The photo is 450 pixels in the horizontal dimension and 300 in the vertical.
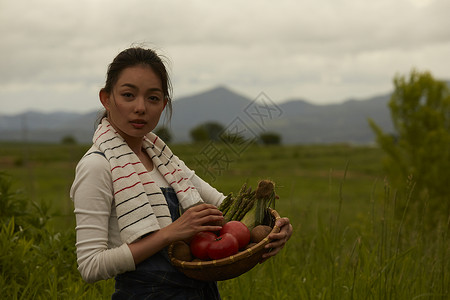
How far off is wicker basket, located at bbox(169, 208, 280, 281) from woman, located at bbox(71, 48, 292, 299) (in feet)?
0.30

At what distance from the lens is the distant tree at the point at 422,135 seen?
821 centimetres

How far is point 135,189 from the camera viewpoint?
1952 mm

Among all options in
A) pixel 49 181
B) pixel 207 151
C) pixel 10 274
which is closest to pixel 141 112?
pixel 207 151

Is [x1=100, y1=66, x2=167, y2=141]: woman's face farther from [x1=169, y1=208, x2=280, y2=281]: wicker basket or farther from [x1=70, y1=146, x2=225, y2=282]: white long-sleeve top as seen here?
[x1=169, y1=208, x2=280, y2=281]: wicker basket

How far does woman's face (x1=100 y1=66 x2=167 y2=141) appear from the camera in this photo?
6.72 feet

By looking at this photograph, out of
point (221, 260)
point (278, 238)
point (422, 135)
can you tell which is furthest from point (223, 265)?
point (422, 135)

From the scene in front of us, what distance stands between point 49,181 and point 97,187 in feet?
119

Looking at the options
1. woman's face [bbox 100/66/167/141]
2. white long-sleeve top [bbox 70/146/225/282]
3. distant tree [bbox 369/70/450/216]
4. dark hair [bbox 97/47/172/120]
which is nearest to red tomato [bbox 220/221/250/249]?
white long-sleeve top [bbox 70/146/225/282]

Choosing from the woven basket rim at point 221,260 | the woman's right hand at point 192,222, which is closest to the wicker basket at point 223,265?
the woven basket rim at point 221,260

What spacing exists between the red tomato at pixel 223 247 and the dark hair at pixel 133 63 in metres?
0.75

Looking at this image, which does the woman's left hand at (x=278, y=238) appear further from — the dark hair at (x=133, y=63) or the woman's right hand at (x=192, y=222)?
the dark hair at (x=133, y=63)

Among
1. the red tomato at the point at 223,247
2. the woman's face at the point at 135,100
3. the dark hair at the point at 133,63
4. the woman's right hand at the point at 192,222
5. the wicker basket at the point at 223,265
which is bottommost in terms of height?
the wicker basket at the point at 223,265

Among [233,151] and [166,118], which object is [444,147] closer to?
[233,151]

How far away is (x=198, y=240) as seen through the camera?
77.5 inches
